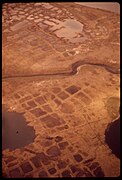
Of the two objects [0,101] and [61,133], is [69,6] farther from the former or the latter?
[61,133]

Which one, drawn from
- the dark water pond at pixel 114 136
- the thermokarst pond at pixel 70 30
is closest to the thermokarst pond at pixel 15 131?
the dark water pond at pixel 114 136

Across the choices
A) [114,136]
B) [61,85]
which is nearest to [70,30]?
[61,85]

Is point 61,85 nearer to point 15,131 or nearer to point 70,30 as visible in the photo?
point 15,131

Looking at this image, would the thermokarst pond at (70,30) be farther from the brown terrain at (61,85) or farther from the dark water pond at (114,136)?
the dark water pond at (114,136)

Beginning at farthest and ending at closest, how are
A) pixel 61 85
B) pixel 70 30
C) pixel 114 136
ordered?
pixel 70 30
pixel 61 85
pixel 114 136

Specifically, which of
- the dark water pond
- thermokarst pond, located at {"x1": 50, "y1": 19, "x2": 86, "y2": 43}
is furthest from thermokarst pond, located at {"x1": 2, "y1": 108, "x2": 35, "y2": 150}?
thermokarst pond, located at {"x1": 50, "y1": 19, "x2": 86, "y2": 43}

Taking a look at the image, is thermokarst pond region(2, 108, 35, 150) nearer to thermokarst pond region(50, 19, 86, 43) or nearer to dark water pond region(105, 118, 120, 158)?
dark water pond region(105, 118, 120, 158)
